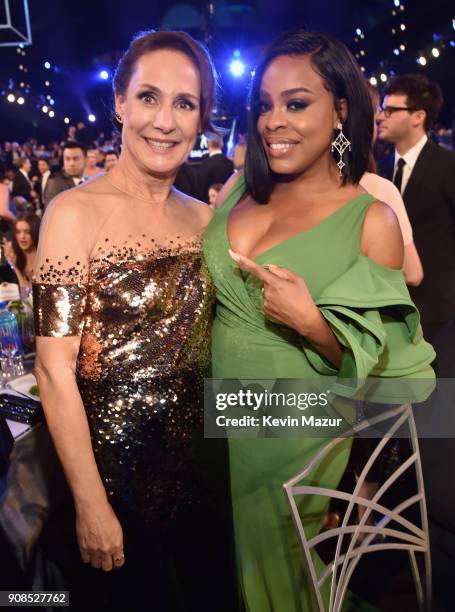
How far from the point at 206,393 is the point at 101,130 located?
17.7 meters

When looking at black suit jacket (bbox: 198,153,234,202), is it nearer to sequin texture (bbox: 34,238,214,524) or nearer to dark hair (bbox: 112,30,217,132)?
dark hair (bbox: 112,30,217,132)

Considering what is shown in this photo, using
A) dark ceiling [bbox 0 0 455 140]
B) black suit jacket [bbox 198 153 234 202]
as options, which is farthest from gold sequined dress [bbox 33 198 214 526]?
dark ceiling [bbox 0 0 455 140]

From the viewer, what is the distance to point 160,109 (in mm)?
1186

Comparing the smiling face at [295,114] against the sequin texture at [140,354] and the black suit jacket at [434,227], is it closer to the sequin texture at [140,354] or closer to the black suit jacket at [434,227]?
the sequin texture at [140,354]

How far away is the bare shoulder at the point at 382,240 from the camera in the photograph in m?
1.26

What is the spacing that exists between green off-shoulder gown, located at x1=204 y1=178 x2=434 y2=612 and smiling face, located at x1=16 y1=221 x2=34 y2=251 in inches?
72.4

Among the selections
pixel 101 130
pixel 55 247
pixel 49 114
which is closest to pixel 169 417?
pixel 55 247

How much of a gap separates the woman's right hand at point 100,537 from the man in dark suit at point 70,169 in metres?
4.05

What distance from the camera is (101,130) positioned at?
17156 mm

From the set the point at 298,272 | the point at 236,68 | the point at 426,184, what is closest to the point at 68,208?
the point at 298,272

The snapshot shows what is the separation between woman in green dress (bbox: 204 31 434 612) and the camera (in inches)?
49.4

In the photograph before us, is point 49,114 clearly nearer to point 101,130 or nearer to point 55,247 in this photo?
point 101,130

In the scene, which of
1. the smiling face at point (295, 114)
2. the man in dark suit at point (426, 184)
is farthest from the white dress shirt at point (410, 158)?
the smiling face at point (295, 114)

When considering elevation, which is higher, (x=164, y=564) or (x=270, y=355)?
(x=270, y=355)
